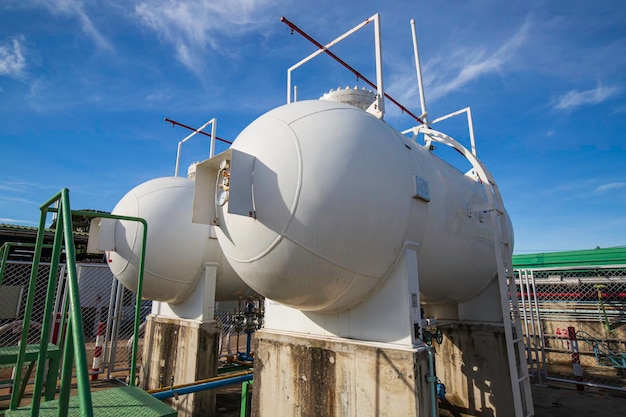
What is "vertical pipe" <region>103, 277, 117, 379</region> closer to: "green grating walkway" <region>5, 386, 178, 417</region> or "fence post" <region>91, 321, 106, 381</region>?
"fence post" <region>91, 321, 106, 381</region>

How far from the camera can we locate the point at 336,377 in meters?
3.43

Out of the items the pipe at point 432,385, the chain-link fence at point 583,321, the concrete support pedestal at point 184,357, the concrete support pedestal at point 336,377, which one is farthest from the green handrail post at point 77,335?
the chain-link fence at point 583,321

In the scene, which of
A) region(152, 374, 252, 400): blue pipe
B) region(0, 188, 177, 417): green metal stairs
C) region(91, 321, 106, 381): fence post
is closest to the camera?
region(0, 188, 177, 417): green metal stairs

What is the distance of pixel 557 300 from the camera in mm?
10758

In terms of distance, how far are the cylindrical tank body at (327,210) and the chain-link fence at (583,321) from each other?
623 cm

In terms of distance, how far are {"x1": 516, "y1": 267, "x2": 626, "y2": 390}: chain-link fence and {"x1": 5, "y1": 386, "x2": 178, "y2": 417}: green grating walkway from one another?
8.03 meters

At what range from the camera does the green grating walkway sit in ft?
6.67

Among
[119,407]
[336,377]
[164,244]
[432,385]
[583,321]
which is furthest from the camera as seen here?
[583,321]

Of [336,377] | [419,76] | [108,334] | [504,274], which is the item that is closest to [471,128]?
[419,76]

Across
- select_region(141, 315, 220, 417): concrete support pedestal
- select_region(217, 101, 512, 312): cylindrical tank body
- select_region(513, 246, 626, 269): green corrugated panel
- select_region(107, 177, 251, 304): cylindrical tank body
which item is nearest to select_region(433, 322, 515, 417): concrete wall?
select_region(217, 101, 512, 312): cylindrical tank body

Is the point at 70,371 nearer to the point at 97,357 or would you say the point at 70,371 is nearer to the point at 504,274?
the point at 504,274

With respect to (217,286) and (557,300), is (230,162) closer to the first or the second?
(217,286)

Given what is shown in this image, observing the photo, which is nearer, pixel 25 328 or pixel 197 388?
pixel 25 328

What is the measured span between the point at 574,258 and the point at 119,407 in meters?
15.8
